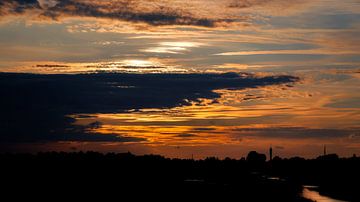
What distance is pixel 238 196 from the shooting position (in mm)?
97500

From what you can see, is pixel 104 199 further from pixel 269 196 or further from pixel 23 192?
pixel 269 196

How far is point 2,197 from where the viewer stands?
80.5 meters

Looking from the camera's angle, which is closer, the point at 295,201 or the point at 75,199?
the point at 75,199

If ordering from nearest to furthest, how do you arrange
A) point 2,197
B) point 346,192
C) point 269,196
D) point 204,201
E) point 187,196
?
1. point 2,197
2. point 204,201
3. point 187,196
4. point 269,196
5. point 346,192

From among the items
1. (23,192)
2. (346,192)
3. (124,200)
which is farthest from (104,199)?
(346,192)

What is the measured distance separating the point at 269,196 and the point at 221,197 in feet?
43.5

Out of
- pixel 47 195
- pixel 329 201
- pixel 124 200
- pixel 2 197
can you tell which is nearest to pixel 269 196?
pixel 329 201

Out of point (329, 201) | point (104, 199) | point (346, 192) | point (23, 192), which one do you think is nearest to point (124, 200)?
point (104, 199)

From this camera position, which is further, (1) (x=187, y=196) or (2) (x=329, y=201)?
(2) (x=329, y=201)

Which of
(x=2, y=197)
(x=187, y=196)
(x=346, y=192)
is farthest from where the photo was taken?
(x=346, y=192)

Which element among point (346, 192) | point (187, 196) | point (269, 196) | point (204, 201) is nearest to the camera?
point (204, 201)

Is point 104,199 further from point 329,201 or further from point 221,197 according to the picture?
point 329,201

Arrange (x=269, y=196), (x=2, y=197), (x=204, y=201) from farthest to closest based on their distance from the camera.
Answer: (x=269, y=196), (x=204, y=201), (x=2, y=197)

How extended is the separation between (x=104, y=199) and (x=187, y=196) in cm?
1562
